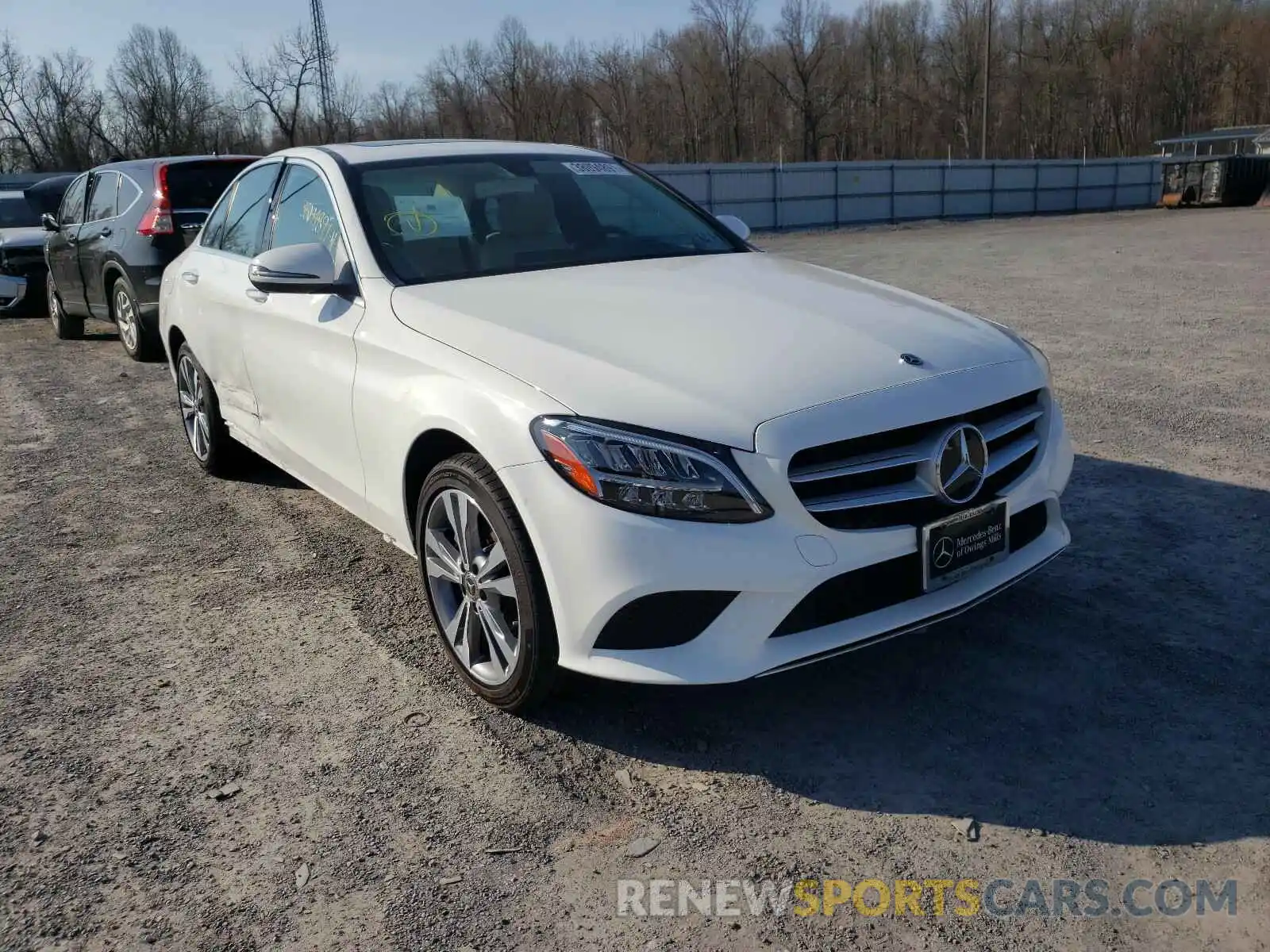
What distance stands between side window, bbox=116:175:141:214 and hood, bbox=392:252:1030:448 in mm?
7100

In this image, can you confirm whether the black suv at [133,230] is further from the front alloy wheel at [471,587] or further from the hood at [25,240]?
the front alloy wheel at [471,587]

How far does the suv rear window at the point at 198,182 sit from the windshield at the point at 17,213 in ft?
24.2

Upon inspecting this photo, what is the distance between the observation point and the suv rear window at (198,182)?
360 inches

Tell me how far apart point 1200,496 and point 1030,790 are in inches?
104

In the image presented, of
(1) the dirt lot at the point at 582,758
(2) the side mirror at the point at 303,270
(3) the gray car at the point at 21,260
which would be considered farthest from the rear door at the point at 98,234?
(2) the side mirror at the point at 303,270

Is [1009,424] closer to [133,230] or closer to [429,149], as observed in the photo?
[429,149]

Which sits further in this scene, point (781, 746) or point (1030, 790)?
point (781, 746)

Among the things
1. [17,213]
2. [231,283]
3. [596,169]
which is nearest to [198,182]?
[231,283]

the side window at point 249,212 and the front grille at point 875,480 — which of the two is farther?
the side window at point 249,212

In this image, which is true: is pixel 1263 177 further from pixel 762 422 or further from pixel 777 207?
pixel 762 422

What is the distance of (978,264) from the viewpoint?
1750 cm

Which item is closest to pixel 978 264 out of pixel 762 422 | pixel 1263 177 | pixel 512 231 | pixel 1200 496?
pixel 1200 496

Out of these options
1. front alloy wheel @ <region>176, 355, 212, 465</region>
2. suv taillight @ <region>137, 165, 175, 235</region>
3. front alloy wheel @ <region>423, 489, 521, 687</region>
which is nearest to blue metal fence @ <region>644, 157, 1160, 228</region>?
suv taillight @ <region>137, 165, 175, 235</region>

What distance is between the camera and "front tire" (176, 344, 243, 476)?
5508mm
